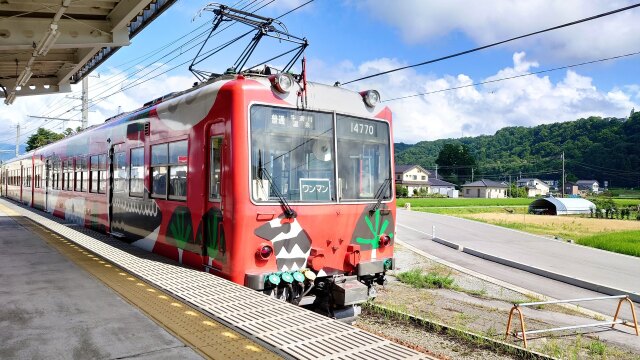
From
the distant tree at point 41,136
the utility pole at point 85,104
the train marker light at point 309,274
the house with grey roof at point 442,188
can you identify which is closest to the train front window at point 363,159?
the train marker light at point 309,274

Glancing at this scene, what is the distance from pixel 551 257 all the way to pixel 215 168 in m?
17.4

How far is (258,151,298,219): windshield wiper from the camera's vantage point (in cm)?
618

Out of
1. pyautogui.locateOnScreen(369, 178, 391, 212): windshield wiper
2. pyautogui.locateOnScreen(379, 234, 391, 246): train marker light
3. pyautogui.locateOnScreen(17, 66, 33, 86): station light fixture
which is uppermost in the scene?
pyautogui.locateOnScreen(17, 66, 33, 86): station light fixture

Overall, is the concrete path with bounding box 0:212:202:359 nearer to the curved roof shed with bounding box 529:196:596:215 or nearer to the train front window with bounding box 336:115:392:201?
the train front window with bounding box 336:115:392:201

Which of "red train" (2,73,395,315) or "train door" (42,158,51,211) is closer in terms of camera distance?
"red train" (2,73,395,315)

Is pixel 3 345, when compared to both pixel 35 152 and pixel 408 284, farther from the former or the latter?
pixel 35 152

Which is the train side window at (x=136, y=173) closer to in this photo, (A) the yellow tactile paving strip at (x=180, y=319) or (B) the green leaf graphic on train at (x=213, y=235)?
(A) the yellow tactile paving strip at (x=180, y=319)

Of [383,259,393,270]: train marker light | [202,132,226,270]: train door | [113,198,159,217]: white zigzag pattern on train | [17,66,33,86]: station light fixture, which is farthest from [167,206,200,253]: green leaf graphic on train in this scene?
[17,66,33,86]: station light fixture

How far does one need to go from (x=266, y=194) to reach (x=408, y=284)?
7.61 m

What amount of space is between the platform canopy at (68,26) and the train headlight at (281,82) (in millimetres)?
4740

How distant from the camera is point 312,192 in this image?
6648 millimetres

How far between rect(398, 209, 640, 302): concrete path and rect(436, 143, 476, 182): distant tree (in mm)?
94616

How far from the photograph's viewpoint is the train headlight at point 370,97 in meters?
7.47

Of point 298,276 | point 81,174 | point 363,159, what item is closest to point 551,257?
point 363,159
